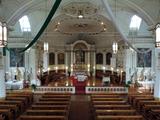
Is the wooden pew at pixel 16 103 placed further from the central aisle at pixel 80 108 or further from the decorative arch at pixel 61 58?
the decorative arch at pixel 61 58

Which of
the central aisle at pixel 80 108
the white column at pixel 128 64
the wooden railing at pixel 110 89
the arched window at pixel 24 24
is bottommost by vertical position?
the central aisle at pixel 80 108

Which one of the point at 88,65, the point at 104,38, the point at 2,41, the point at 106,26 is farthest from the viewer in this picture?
the point at 88,65

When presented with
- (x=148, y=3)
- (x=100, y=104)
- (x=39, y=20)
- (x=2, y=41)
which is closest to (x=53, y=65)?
(x=39, y=20)

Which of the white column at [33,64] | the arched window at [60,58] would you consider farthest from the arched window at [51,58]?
the white column at [33,64]

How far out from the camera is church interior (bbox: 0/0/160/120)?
12008mm

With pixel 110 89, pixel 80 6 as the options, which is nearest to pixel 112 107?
pixel 110 89

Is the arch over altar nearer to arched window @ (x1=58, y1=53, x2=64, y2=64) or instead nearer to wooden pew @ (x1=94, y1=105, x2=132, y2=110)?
arched window @ (x1=58, y1=53, x2=64, y2=64)

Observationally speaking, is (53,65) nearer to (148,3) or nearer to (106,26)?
(106,26)

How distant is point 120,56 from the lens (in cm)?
2909

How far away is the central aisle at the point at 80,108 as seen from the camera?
13.3 metres

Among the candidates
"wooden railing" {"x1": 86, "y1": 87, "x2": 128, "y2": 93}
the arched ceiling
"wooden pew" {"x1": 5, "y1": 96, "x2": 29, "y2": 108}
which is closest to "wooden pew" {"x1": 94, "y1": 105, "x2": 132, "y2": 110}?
"wooden pew" {"x1": 5, "y1": 96, "x2": 29, "y2": 108}

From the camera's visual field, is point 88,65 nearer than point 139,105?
No

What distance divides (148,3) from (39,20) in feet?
30.0

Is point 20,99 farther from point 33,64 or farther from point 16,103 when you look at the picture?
point 33,64
